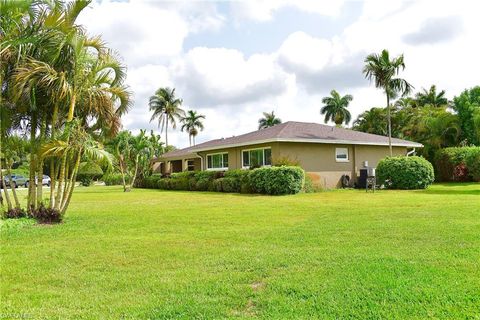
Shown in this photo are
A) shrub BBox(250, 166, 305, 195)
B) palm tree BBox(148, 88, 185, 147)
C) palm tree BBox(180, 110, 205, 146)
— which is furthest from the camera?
palm tree BBox(180, 110, 205, 146)

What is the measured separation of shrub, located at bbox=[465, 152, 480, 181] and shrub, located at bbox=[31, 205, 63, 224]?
24.5 meters

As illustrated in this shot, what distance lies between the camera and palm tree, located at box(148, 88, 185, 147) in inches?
2079

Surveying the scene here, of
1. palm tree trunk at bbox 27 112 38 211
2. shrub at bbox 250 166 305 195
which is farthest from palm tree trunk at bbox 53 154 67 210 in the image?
shrub at bbox 250 166 305 195

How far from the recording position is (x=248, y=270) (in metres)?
5.60

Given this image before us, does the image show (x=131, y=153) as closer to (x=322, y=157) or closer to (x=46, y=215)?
(x=322, y=157)

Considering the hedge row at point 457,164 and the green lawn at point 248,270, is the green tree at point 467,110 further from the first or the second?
the green lawn at point 248,270

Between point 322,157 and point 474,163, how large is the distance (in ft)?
32.5

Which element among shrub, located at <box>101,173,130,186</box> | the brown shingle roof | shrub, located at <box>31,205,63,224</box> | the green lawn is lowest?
the green lawn

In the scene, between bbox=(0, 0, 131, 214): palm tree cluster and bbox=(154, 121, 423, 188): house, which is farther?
bbox=(154, 121, 423, 188): house

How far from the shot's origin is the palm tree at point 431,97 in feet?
Answer: 146

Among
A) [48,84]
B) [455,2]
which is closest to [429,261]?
[48,84]

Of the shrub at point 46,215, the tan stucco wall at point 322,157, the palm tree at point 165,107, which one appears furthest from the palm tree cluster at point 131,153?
the shrub at point 46,215

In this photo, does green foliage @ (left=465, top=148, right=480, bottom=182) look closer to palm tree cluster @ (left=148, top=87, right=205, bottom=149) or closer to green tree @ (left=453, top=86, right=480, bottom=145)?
green tree @ (left=453, top=86, right=480, bottom=145)

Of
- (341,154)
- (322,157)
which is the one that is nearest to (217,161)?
(322,157)
